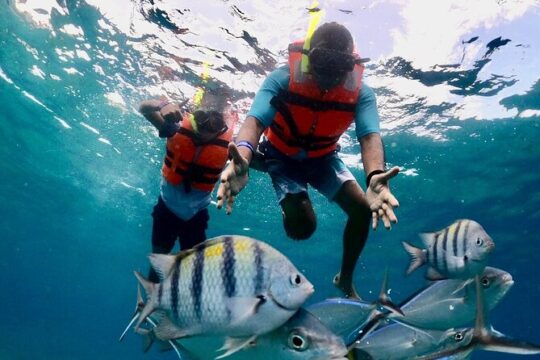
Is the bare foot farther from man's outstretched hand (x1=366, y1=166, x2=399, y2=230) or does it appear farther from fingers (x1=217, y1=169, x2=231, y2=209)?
fingers (x1=217, y1=169, x2=231, y2=209)

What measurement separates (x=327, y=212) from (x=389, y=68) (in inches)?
545

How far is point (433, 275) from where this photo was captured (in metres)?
3.98

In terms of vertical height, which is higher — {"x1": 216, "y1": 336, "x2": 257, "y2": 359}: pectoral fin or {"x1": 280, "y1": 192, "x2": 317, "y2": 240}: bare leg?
{"x1": 216, "y1": 336, "x2": 257, "y2": 359}: pectoral fin

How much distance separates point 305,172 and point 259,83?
780cm

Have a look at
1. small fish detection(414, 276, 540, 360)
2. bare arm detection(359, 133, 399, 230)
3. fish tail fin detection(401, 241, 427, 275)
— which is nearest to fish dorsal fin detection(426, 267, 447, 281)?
fish tail fin detection(401, 241, 427, 275)

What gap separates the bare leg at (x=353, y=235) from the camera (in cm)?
557

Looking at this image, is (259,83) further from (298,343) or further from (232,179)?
(298,343)

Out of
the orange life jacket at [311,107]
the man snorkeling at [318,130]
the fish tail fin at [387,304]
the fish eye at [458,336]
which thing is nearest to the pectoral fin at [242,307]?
the fish tail fin at [387,304]

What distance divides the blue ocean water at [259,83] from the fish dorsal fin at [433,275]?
A: 7.64 ft

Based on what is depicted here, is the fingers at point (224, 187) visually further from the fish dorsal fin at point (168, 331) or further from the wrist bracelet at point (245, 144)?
the fish dorsal fin at point (168, 331)

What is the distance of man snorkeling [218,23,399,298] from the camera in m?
4.97

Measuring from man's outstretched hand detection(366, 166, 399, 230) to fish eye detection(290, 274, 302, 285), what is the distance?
4.87ft

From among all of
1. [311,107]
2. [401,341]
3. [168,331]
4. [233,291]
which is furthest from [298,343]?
[311,107]

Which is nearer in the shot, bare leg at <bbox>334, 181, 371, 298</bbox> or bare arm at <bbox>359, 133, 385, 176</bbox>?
bare arm at <bbox>359, 133, 385, 176</bbox>
